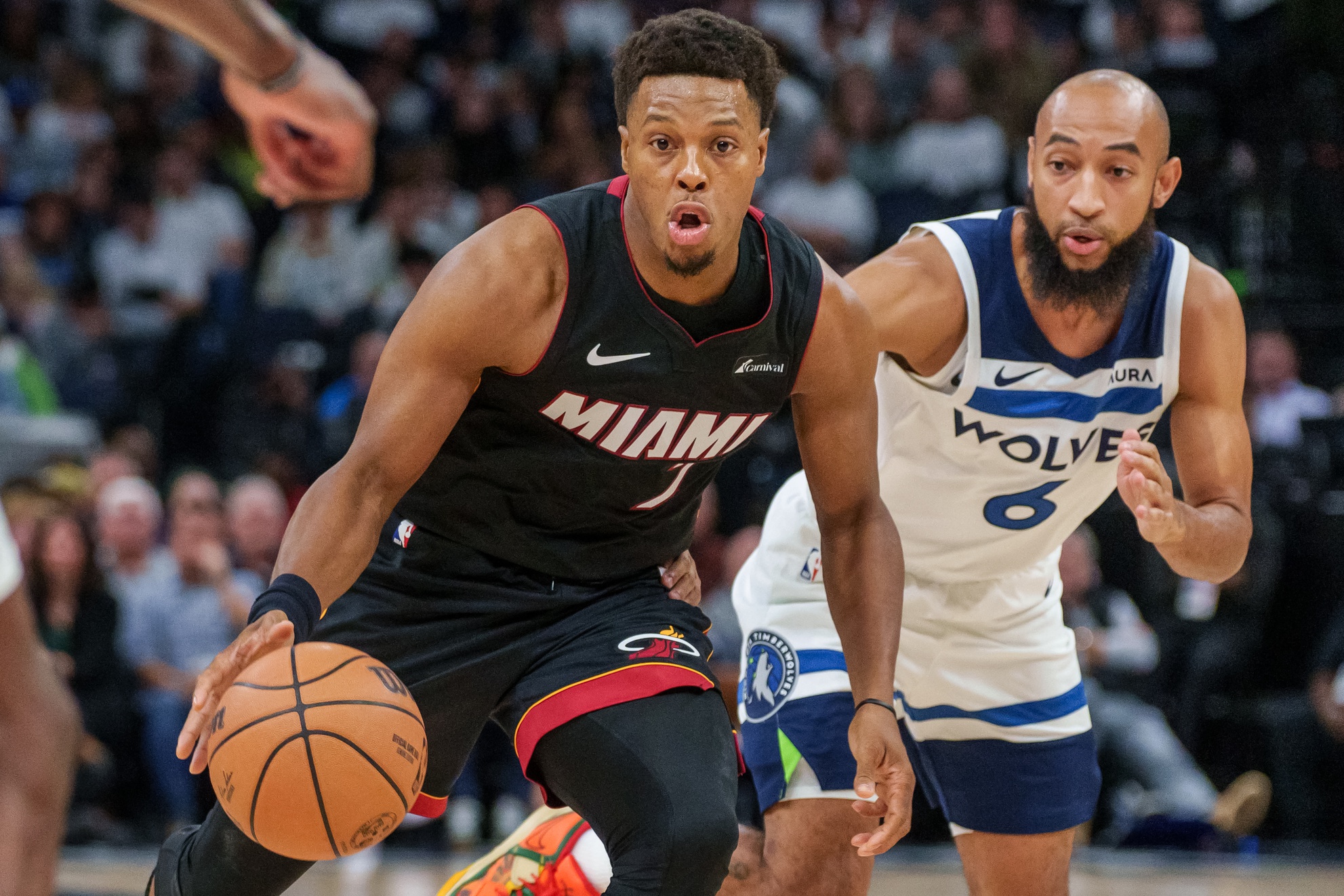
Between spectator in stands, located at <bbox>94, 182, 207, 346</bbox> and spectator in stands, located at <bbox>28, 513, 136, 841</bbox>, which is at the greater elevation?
spectator in stands, located at <bbox>94, 182, 207, 346</bbox>

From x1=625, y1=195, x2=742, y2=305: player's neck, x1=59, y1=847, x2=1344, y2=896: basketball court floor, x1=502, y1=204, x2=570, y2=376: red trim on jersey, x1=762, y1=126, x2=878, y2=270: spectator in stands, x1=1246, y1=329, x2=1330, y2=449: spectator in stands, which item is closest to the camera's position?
x1=502, y1=204, x2=570, y2=376: red trim on jersey

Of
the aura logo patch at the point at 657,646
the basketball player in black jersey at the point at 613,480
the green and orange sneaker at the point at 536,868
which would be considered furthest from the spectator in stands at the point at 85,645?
the aura logo patch at the point at 657,646

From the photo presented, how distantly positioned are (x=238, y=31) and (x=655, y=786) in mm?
1780

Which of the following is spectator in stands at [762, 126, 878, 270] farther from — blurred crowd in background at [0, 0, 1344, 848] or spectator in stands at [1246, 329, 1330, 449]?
spectator in stands at [1246, 329, 1330, 449]

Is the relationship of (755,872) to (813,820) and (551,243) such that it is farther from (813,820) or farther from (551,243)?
(551,243)

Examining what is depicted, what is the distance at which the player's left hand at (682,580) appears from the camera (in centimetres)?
379

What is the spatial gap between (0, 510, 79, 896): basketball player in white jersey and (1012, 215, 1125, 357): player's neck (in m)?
2.67

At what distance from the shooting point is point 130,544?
822 cm

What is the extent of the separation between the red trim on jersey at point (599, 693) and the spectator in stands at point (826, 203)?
→ 7.16 metres

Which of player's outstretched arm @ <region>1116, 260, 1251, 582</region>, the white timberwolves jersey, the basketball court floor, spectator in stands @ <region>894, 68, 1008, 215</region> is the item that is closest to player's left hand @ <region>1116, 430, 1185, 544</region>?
player's outstretched arm @ <region>1116, 260, 1251, 582</region>

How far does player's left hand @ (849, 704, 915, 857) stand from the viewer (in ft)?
10.8

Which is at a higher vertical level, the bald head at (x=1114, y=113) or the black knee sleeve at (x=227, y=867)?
the bald head at (x=1114, y=113)

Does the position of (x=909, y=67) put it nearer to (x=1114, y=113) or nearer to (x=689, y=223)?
(x=1114, y=113)

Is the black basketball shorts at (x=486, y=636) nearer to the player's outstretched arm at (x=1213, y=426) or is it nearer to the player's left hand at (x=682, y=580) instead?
the player's left hand at (x=682, y=580)
